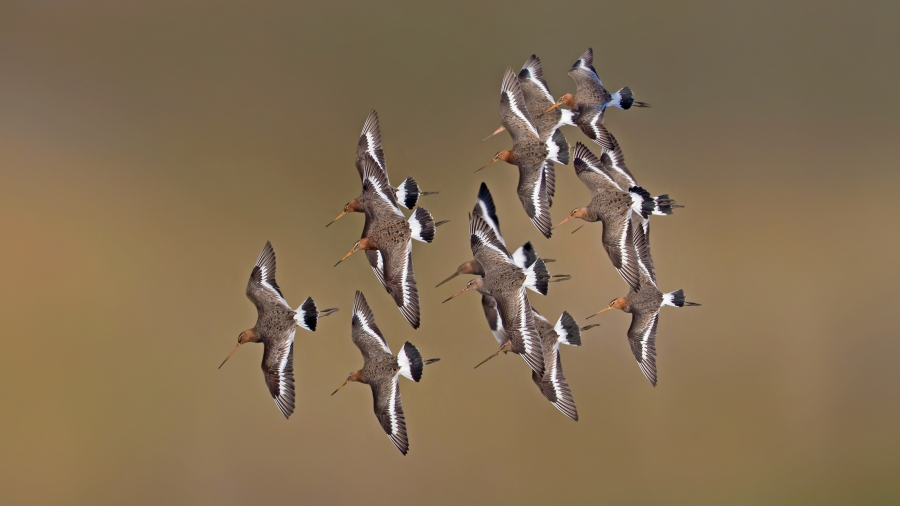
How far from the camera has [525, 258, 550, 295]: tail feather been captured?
Answer: 147 inches

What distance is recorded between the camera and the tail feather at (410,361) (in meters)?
3.87

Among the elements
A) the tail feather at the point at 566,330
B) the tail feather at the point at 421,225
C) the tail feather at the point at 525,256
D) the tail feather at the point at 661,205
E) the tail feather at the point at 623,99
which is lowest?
the tail feather at the point at 566,330

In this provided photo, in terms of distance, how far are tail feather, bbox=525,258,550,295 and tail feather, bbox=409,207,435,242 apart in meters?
0.50

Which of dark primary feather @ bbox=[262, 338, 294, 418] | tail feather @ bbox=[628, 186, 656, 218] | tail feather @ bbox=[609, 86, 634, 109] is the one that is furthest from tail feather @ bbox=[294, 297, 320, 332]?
tail feather @ bbox=[609, 86, 634, 109]

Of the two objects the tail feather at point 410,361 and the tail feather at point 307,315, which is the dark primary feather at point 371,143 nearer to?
the tail feather at point 307,315

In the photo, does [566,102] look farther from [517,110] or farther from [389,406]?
[389,406]

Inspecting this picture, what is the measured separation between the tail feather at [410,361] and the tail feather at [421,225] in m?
0.55

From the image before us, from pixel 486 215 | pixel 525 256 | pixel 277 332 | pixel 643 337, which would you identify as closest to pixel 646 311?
pixel 643 337

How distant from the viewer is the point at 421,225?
3.72 metres

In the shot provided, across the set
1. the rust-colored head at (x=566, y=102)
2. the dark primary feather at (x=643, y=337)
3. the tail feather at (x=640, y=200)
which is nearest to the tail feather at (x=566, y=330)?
the dark primary feather at (x=643, y=337)

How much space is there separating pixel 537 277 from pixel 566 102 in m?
1.01

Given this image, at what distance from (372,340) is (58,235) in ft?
7.30

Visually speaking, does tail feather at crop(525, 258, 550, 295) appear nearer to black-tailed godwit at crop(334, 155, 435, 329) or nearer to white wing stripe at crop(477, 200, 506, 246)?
white wing stripe at crop(477, 200, 506, 246)

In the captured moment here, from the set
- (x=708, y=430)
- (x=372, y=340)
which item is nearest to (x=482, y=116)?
(x=372, y=340)
